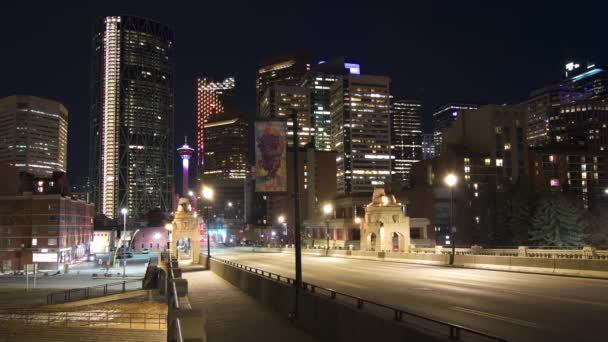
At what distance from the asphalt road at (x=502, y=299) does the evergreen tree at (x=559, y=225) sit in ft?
165

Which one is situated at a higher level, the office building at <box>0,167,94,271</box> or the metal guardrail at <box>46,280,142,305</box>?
the office building at <box>0,167,94,271</box>

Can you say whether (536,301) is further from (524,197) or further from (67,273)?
(67,273)

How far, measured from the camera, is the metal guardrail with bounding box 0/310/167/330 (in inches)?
1870

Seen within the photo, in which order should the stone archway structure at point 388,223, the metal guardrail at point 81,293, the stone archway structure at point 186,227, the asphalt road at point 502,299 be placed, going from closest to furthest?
the asphalt road at point 502,299 < the metal guardrail at point 81,293 < the stone archway structure at point 388,223 < the stone archway structure at point 186,227

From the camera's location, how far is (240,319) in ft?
78.7

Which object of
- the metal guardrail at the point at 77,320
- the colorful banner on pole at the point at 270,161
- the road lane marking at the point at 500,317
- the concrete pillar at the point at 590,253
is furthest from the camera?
the metal guardrail at the point at 77,320

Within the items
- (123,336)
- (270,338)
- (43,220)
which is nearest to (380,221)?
(123,336)

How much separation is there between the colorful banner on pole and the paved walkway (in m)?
7.02

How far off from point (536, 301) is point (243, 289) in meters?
18.7

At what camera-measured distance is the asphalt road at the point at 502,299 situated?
15734mm

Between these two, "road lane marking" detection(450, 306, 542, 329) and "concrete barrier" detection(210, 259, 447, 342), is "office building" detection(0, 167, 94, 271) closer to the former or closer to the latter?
"concrete barrier" detection(210, 259, 447, 342)

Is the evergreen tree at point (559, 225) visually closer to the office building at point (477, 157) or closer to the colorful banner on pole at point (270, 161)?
the colorful banner on pole at point (270, 161)

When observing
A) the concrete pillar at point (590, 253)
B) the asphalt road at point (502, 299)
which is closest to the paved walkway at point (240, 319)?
the asphalt road at point (502, 299)

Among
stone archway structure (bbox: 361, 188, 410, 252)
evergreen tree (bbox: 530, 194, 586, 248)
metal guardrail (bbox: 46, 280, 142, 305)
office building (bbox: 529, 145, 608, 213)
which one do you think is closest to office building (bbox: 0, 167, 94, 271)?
metal guardrail (bbox: 46, 280, 142, 305)
